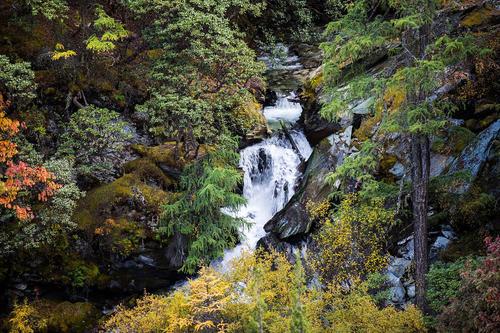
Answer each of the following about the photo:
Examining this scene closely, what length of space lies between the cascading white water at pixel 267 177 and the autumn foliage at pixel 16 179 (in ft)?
21.9

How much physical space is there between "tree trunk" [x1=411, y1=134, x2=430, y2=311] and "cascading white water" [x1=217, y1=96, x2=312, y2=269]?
6921mm

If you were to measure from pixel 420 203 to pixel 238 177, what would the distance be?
615 centimetres


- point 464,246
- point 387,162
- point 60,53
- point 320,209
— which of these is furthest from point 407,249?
point 60,53

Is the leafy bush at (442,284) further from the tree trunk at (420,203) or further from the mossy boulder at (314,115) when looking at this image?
the mossy boulder at (314,115)

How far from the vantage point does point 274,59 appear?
2645cm

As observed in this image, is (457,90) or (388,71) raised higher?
(388,71)

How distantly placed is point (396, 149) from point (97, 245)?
10.4 m

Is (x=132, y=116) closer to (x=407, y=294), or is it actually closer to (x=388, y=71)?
(x=388, y=71)

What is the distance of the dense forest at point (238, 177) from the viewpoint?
9320mm

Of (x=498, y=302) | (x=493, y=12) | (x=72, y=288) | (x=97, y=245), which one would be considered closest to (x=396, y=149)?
(x=493, y=12)

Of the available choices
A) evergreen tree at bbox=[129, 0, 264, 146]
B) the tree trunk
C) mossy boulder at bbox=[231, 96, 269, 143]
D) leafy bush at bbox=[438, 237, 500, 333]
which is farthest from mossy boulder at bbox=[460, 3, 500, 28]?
leafy bush at bbox=[438, 237, 500, 333]

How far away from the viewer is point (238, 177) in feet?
47.0

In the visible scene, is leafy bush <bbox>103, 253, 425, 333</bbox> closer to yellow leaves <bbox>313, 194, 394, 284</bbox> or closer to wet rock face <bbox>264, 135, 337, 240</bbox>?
yellow leaves <bbox>313, 194, 394, 284</bbox>

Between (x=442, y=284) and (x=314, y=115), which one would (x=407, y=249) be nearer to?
(x=442, y=284)
